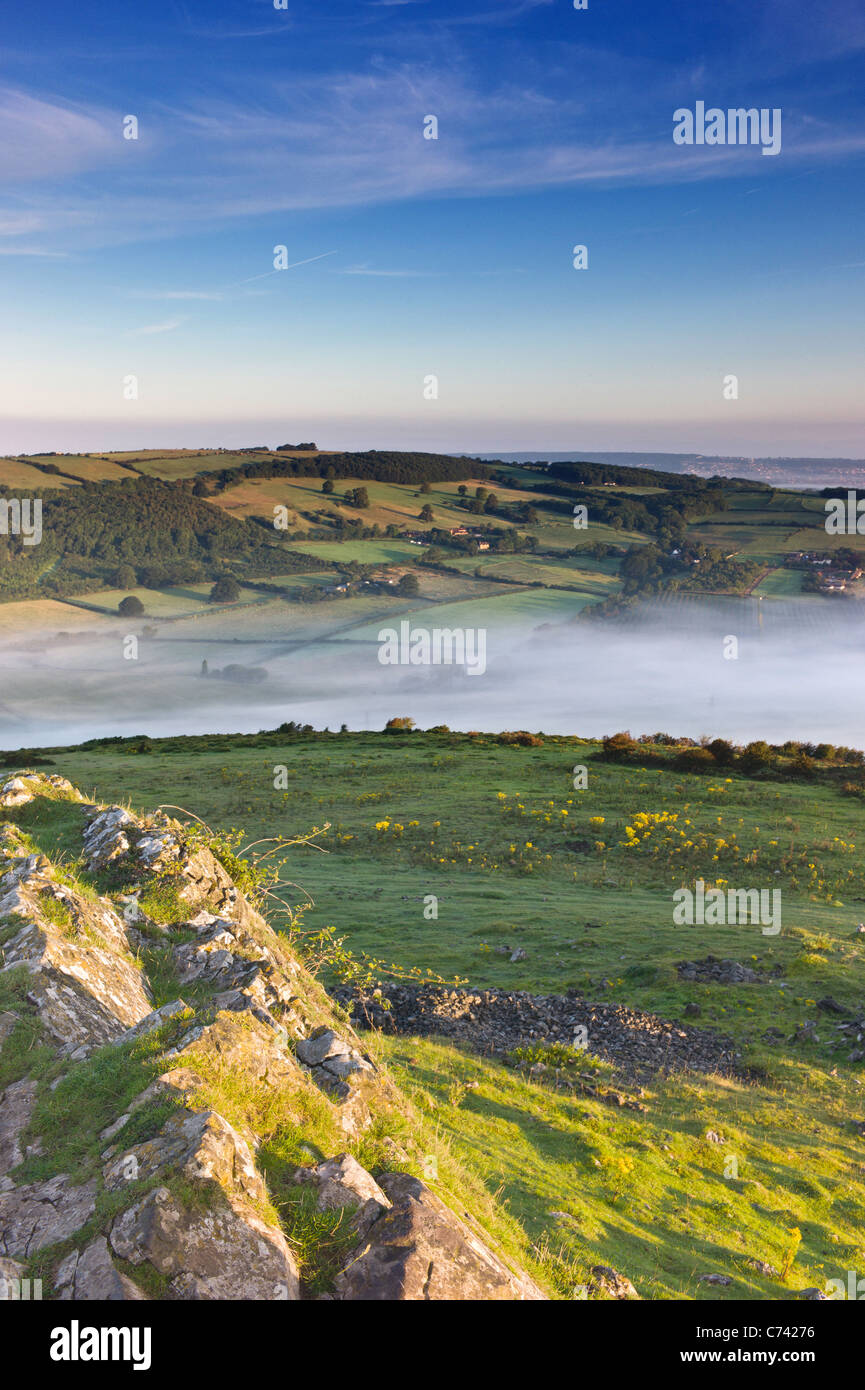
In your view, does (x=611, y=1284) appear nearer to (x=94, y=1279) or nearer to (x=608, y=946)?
(x=94, y=1279)

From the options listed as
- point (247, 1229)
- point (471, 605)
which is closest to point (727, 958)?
point (247, 1229)

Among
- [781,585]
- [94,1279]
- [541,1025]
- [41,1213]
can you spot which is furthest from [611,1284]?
[781,585]

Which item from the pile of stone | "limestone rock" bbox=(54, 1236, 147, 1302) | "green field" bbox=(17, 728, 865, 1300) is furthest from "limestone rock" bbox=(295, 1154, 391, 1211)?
the pile of stone

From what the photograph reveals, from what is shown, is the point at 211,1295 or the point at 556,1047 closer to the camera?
the point at 211,1295

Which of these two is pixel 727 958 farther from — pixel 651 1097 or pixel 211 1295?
pixel 211 1295

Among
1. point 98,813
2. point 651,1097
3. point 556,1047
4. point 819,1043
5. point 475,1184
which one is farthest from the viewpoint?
point 819,1043

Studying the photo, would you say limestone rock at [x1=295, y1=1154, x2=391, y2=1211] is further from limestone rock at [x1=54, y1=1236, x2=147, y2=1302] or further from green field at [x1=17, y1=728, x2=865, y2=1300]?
green field at [x1=17, y1=728, x2=865, y2=1300]

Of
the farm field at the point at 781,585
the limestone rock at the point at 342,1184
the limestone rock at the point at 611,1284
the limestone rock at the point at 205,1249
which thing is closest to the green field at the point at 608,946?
the limestone rock at the point at 611,1284

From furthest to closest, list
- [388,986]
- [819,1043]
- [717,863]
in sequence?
[717,863], [388,986], [819,1043]
